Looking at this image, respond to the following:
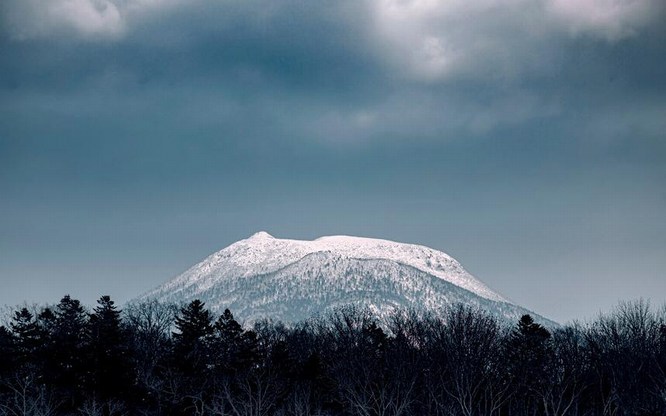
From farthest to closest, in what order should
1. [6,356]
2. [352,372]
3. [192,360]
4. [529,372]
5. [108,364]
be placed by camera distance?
[192,360] → [6,356] → [108,364] → [352,372] → [529,372]

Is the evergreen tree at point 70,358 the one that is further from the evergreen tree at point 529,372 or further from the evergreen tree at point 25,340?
the evergreen tree at point 529,372

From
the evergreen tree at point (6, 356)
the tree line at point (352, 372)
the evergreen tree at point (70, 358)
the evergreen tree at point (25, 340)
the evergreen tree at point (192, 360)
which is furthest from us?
the evergreen tree at point (25, 340)

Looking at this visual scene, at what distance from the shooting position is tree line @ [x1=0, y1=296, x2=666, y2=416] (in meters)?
50.8

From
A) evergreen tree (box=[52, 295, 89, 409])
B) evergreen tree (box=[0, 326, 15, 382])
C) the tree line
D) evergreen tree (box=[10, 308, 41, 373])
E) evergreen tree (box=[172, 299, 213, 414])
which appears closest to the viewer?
the tree line

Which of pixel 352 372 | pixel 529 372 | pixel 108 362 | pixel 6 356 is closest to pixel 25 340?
pixel 6 356

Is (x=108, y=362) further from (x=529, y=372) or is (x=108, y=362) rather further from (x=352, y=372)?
(x=529, y=372)

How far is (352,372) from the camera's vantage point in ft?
190

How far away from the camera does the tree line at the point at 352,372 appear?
50781 mm

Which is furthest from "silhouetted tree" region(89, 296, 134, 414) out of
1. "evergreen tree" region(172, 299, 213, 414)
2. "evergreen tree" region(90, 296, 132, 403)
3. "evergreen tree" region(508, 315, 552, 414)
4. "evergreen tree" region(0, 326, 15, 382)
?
"evergreen tree" region(508, 315, 552, 414)

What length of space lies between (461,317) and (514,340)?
16.1m

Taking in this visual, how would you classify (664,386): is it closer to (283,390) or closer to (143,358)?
(283,390)

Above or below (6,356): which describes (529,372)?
above

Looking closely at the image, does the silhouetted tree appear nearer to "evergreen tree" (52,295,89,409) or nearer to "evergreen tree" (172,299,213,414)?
"evergreen tree" (52,295,89,409)

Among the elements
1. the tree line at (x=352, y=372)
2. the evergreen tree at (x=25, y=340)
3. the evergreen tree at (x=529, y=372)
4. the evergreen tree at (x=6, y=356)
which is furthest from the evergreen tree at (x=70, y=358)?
the evergreen tree at (x=529, y=372)
